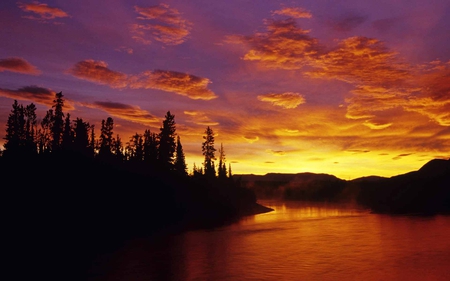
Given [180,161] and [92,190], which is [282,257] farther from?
[180,161]

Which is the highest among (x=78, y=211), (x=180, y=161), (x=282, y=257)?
(x=180, y=161)

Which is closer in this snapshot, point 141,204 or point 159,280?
point 159,280

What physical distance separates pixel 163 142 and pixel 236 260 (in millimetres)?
80267

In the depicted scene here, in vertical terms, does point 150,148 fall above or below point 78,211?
above

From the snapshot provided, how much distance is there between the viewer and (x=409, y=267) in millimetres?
50562

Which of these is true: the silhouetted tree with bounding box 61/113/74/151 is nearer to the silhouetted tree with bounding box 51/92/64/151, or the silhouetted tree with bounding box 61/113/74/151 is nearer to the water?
the silhouetted tree with bounding box 51/92/64/151

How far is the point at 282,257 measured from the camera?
57.8 metres

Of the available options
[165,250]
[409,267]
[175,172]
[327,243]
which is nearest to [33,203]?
[165,250]

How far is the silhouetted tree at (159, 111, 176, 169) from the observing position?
128 metres

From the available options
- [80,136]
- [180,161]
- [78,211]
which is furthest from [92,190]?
[180,161]

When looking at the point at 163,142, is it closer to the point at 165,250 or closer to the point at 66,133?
the point at 66,133

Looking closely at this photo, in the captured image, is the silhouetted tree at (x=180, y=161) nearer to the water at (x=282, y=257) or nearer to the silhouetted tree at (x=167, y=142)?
the silhouetted tree at (x=167, y=142)

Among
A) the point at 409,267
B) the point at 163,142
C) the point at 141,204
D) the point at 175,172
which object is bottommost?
the point at 409,267

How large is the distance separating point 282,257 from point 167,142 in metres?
80.2
